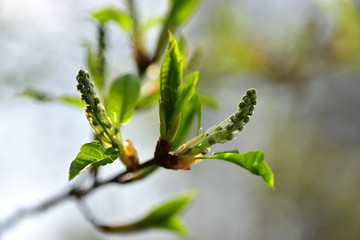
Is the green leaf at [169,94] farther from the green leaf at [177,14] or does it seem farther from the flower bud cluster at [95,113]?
the green leaf at [177,14]

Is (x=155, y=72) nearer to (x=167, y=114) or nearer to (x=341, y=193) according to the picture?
(x=167, y=114)

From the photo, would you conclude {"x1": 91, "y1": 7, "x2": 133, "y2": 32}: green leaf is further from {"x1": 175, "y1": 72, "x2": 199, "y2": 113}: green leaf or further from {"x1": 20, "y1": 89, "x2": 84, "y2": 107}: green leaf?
{"x1": 175, "y1": 72, "x2": 199, "y2": 113}: green leaf

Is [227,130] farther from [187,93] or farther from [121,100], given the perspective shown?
[121,100]

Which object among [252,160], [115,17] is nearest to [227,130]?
[252,160]

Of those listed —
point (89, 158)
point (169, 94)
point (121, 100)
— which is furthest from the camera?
point (121, 100)

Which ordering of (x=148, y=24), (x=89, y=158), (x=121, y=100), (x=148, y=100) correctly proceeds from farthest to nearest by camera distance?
(x=148, y=24) < (x=148, y=100) < (x=121, y=100) < (x=89, y=158)

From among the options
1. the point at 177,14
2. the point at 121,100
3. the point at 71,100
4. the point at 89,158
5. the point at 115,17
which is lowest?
the point at 89,158

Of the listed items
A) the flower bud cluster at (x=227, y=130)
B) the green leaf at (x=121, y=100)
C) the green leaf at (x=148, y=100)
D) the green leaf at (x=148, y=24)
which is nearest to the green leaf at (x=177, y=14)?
the green leaf at (x=148, y=24)
